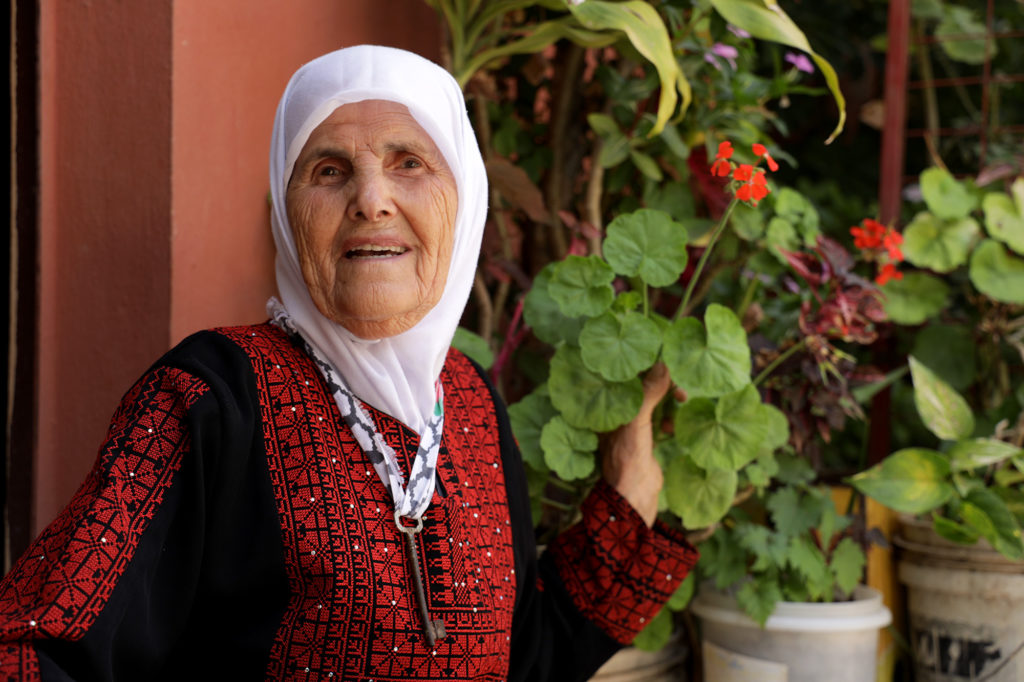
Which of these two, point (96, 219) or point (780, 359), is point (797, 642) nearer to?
point (780, 359)

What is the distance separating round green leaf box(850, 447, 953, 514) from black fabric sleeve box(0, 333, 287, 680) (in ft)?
5.17

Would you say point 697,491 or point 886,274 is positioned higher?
point 886,274

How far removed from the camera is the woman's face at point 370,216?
1.42 m

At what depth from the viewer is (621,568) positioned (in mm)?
1830

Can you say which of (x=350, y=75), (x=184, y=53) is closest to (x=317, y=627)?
(x=350, y=75)

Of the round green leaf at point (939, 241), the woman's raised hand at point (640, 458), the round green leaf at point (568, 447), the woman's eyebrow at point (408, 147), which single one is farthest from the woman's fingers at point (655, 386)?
the round green leaf at point (939, 241)

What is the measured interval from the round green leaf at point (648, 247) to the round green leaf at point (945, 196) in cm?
118

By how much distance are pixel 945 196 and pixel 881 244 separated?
54 cm

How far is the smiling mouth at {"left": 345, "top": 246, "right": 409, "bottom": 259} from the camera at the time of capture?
4.72 ft

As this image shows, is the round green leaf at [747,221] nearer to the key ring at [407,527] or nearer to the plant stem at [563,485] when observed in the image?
the plant stem at [563,485]

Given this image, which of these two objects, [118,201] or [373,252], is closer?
[373,252]

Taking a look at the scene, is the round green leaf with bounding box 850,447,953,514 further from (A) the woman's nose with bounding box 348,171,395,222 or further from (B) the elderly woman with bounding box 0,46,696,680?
(A) the woman's nose with bounding box 348,171,395,222

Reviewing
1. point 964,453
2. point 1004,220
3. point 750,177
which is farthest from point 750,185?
point 1004,220

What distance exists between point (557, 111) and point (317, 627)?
→ 5.73 ft
